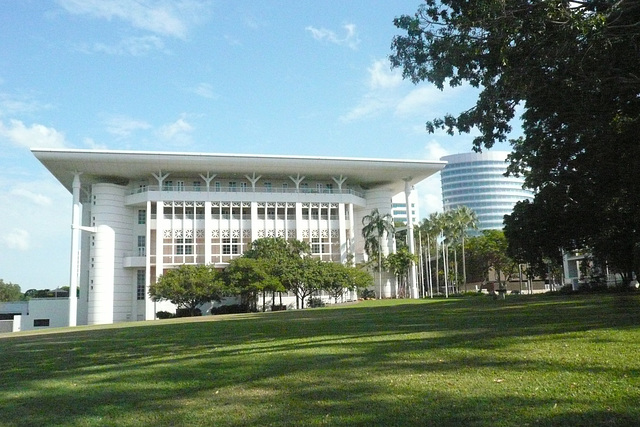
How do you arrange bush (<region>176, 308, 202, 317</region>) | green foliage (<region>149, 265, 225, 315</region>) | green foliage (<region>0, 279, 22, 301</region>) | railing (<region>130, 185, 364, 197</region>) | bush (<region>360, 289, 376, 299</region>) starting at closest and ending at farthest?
green foliage (<region>149, 265, 225, 315</region>), bush (<region>176, 308, 202, 317</region>), railing (<region>130, 185, 364, 197</region>), bush (<region>360, 289, 376, 299</region>), green foliage (<region>0, 279, 22, 301</region>)

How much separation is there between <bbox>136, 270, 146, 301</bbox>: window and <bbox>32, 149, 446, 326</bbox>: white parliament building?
0.12 m

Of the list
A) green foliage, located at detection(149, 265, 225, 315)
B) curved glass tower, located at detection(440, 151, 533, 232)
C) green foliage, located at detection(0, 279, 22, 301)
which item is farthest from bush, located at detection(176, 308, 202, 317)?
curved glass tower, located at detection(440, 151, 533, 232)

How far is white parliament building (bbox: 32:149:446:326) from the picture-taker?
65.4 meters

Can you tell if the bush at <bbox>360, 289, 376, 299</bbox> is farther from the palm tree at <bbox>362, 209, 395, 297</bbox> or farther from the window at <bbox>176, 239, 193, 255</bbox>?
the window at <bbox>176, 239, 193, 255</bbox>

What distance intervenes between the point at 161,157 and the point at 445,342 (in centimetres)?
5729

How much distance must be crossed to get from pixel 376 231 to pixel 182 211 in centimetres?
2509

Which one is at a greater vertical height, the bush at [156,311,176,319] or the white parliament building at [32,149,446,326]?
the white parliament building at [32,149,446,326]

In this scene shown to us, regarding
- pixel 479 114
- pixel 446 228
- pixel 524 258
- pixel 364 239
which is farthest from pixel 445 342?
pixel 446 228

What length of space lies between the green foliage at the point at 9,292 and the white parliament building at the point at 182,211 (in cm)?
5175

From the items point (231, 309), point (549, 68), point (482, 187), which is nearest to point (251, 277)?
point (231, 309)

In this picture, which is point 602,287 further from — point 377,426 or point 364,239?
point 377,426

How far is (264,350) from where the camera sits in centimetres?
1240

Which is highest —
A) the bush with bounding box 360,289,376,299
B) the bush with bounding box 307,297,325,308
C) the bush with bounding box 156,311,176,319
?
the bush with bounding box 360,289,376,299

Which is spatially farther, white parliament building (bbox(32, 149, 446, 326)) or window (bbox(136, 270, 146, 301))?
window (bbox(136, 270, 146, 301))
